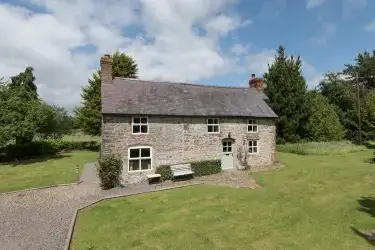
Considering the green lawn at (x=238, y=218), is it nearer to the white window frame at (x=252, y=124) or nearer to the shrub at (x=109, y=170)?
the shrub at (x=109, y=170)

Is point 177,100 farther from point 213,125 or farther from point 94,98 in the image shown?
point 94,98

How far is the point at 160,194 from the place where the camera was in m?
16.5

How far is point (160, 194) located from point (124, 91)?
9399 mm

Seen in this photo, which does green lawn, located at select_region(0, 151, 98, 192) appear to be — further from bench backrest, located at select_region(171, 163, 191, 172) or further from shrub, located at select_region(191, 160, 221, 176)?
shrub, located at select_region(191, 160, 221, 176)

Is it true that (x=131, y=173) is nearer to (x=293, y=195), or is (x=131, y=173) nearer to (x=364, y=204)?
(x=293, y=195)

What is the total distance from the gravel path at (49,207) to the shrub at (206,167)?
0.68 metres

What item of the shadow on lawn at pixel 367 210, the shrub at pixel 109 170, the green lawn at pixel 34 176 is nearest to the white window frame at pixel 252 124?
the shadow on lawn at pixel 367 210

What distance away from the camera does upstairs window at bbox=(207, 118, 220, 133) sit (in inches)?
880

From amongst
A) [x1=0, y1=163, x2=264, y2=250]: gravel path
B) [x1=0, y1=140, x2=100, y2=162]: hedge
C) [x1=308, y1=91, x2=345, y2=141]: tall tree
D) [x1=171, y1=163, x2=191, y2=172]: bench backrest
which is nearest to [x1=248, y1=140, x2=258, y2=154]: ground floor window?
[x1=0, y1=163, x2=264, y2=250]: gravel path

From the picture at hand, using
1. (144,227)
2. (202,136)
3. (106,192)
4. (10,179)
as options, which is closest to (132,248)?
(144,227)

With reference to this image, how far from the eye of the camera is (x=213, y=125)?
22484 mm

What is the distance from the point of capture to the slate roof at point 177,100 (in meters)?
19.8

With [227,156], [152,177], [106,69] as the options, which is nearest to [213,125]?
[227,156]

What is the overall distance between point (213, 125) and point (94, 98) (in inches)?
912
